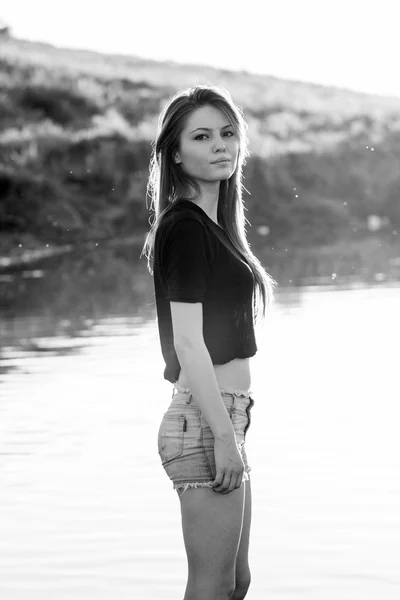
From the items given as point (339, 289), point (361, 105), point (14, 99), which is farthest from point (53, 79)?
point (339, 289)

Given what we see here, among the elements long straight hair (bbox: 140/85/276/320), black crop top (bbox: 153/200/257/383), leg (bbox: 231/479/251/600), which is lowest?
leg (bbox: 231/479/251/600)

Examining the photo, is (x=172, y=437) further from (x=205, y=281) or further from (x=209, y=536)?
(x=205, y=281)

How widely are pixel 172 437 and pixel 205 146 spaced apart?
32.4 inches

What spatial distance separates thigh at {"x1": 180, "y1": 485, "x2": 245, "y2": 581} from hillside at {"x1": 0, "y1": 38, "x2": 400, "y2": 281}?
18173 millimetres

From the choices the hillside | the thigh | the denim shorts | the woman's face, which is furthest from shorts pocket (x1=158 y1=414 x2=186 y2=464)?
the hillside

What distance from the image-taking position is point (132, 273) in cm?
2341

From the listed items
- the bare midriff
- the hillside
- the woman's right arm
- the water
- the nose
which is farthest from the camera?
the hillside

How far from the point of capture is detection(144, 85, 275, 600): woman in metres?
4.10

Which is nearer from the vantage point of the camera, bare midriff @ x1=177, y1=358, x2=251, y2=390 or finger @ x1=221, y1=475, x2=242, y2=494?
finger @ x1=221, y1=475, x2=242, y2=494

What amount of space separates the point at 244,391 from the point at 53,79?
44.9 meters

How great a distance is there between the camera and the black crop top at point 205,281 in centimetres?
411

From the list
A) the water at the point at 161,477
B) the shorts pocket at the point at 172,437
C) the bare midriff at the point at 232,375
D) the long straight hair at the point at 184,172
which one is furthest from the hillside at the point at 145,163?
the shorts pocket at the point at 172,437

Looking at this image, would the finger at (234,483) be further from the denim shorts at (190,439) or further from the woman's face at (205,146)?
the woman's face at (205,146)

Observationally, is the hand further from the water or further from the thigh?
the water
